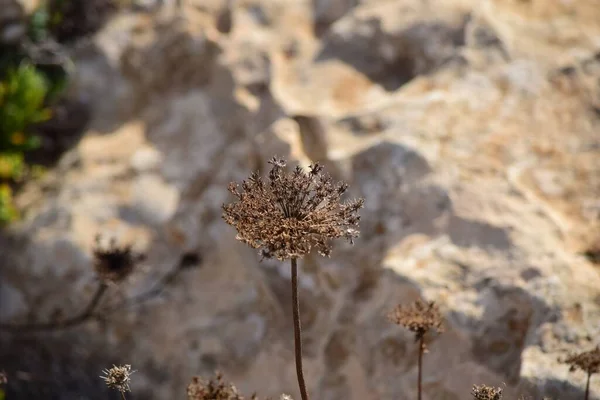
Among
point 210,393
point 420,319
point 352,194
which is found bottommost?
point 210,393

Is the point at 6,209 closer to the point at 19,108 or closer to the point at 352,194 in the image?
the point at 19,108

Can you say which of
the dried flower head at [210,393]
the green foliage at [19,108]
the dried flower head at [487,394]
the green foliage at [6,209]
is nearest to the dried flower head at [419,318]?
the dried flower head at [487,394]

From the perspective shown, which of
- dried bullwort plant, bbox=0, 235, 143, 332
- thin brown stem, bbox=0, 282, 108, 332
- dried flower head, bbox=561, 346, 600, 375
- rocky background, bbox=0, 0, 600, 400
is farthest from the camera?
thin brown stem, bbox=0, 282, 108, 332

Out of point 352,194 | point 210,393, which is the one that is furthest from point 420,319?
point 352,194

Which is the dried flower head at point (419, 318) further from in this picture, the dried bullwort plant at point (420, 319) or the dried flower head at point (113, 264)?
the dried flower head at point (113, 264)

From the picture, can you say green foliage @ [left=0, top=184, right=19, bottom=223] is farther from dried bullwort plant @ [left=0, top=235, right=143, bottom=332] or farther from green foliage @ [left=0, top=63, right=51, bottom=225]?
dried bullwort plant @ [left=0, top=235, right=143, bottom=332]

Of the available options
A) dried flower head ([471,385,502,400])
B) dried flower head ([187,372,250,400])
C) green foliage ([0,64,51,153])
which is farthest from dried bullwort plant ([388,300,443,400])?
green foliage ([0,64,51,153])
